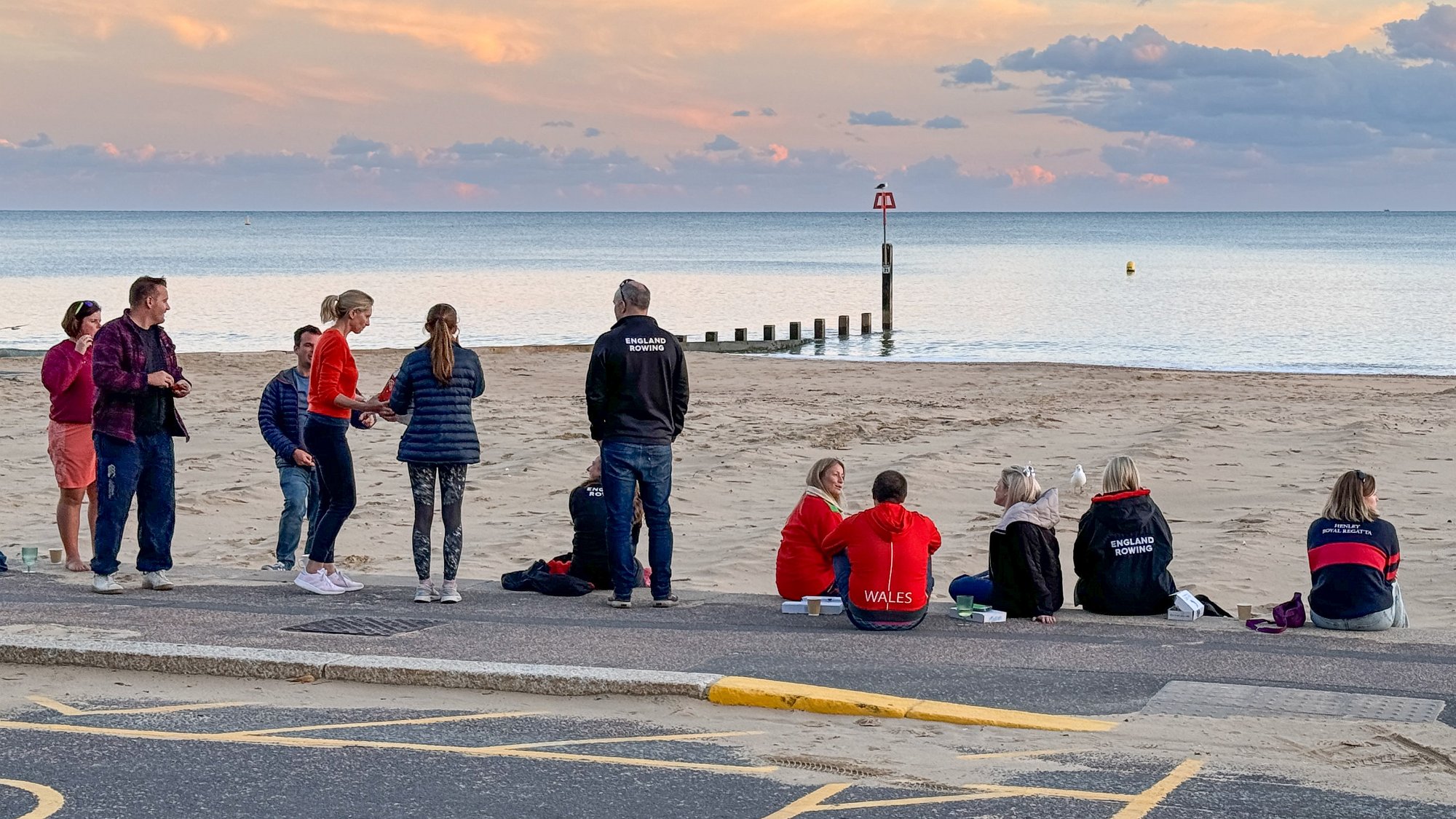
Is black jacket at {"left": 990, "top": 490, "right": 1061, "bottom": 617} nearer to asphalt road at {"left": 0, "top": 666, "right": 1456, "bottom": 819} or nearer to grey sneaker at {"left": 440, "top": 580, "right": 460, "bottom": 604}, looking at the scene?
asphalt road at {"left": 0, "top": 666, "right": 1456, "bottom": 819}

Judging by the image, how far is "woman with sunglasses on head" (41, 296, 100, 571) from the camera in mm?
9828

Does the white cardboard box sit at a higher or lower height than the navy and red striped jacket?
lower

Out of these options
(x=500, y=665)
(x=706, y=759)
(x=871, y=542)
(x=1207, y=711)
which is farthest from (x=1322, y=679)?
(x=500, y=665)

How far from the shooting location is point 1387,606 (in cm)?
832

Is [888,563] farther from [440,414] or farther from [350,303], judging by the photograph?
[350,303]

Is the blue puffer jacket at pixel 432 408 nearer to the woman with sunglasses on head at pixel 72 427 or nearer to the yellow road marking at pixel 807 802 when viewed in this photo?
the woman with sunglasses on head at pixel 72 427

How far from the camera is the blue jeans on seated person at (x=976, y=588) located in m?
8.95

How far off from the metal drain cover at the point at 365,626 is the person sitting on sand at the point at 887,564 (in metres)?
2.28

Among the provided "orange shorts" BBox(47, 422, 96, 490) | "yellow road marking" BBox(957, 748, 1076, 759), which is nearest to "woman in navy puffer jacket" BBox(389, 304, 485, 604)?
"orange shorts" BBox(47, 422, 96, 490)

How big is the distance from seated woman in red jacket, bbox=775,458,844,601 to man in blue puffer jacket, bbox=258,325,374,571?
3.36 meters

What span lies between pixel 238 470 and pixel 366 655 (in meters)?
8.86

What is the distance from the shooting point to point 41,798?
5.60m

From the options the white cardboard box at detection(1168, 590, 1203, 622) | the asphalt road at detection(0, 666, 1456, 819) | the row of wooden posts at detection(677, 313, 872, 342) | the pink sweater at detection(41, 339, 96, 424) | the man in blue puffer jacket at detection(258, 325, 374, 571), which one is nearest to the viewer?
the asphalt road at detection(0, 666, 1456, 819)

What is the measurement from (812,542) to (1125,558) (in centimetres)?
179
